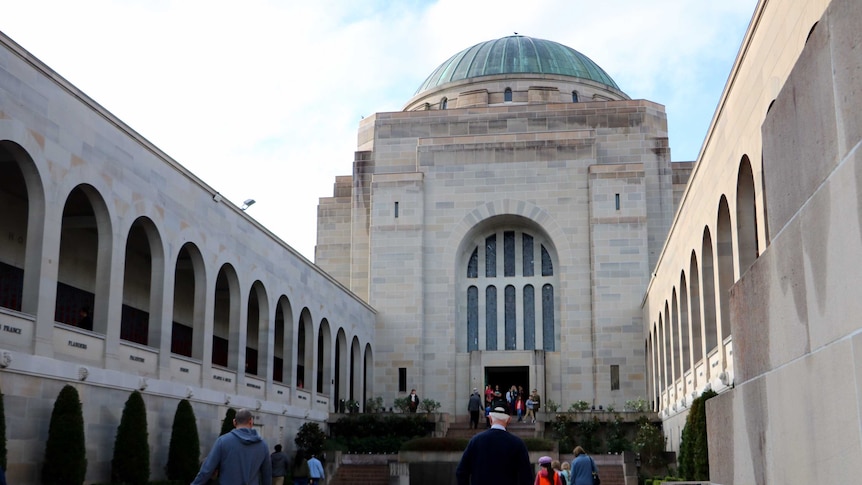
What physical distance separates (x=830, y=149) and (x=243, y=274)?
23618mm

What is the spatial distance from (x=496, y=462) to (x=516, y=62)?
46832 mm

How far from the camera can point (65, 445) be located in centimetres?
1664

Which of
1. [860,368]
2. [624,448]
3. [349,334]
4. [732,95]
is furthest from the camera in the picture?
[349,334]

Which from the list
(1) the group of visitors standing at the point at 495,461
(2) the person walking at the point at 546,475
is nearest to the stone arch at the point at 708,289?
(2) the person walking at the point at 546,475

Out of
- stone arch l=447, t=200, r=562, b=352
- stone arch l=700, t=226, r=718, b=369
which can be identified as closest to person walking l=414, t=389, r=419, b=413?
stone arch l=447, t=200, r=562, b=352

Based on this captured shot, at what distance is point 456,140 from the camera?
4347 cm

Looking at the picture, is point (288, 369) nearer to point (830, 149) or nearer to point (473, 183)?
point (473, 183)

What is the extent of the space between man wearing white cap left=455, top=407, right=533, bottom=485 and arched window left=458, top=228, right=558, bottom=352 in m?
34.2

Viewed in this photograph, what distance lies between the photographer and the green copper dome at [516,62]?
5234cm

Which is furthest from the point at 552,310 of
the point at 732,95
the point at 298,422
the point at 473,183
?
the point at 732,95

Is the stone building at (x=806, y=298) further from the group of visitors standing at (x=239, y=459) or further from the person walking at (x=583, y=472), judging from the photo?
the person walking at (x=583, y=472)

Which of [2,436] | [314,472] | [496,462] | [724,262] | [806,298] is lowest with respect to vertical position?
[314,472]

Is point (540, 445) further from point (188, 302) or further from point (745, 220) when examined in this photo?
point (188, 302)

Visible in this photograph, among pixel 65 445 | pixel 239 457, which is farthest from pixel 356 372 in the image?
pixel 239 457
